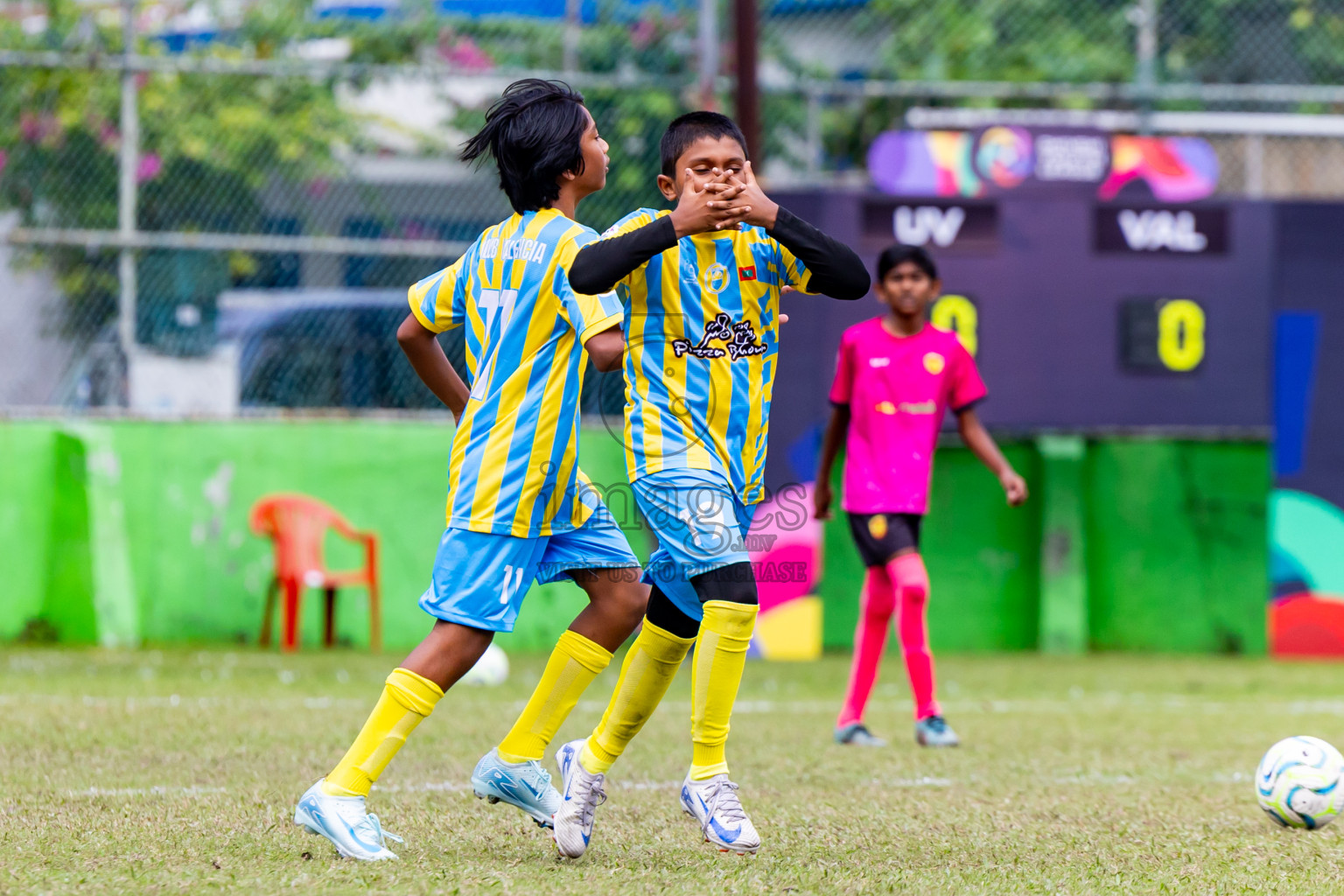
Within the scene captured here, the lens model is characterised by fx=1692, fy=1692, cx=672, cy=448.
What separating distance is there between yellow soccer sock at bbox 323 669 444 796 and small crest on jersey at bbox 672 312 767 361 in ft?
3.23

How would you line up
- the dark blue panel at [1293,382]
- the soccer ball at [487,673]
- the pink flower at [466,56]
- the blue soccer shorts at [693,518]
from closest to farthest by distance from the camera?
the blue soccer shorts at [693,518], the soccer ball at [487,673], the dark blue panel at [1293,382], the pink flower at [466,56]

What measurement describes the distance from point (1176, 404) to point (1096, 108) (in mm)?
3834

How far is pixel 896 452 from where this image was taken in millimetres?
6648

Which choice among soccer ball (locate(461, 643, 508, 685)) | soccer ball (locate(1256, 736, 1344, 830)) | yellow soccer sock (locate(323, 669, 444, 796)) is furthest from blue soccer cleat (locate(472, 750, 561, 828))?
soccer ball (locate(461, 643, 508, 685))

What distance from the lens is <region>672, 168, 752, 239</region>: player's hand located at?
3803mm

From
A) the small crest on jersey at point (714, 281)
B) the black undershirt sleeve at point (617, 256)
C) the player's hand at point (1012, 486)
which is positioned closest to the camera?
the black undershirt sleeve at point (617, 256)

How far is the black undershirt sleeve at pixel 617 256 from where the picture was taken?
3797mm

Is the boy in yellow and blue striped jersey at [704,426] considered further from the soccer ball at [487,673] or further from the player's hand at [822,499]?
the soccer ball at [487,673]

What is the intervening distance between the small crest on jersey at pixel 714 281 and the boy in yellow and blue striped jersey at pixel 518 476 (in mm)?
260

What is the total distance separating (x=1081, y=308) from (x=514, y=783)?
686 centimetres

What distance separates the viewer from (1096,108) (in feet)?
43.5

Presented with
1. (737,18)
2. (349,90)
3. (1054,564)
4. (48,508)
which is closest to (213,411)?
(48,508)

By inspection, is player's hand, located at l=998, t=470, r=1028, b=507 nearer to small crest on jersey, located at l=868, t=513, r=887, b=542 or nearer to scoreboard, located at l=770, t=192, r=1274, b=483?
small crest on jersey, located at l=868, t=513, r=887, b=542

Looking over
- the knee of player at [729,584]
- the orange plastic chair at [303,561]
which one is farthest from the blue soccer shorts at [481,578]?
the orange plastic chair at [303,561]
